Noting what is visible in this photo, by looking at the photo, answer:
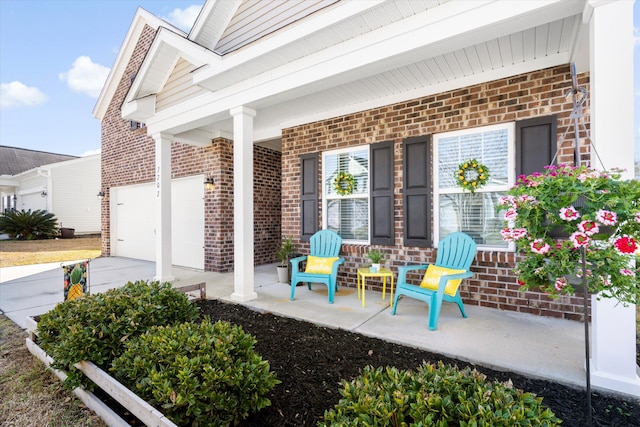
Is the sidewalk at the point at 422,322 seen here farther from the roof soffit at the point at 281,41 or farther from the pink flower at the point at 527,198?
the roof soffit at the point at 281,41

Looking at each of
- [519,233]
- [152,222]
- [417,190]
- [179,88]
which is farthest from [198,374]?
[152,222]

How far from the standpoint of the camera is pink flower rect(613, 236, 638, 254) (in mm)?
1339

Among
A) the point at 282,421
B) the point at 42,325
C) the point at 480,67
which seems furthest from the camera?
the point at 480,67

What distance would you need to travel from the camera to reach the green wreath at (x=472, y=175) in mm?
3651

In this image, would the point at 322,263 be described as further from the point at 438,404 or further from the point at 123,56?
the point at 123,56

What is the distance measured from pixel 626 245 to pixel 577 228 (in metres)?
0.18

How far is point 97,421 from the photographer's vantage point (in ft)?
5.96

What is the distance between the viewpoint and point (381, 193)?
4.45 meters

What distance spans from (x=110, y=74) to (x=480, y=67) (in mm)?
Answer: 9591

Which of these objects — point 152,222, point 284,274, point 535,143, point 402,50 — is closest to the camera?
point 402,50

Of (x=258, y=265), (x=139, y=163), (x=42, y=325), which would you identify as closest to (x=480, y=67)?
(x=42, y=325)

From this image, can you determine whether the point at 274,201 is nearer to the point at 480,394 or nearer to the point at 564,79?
the point at 564,79

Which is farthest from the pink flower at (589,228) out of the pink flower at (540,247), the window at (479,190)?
the window at (479,190)

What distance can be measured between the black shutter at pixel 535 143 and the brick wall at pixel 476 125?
8 centimetres
